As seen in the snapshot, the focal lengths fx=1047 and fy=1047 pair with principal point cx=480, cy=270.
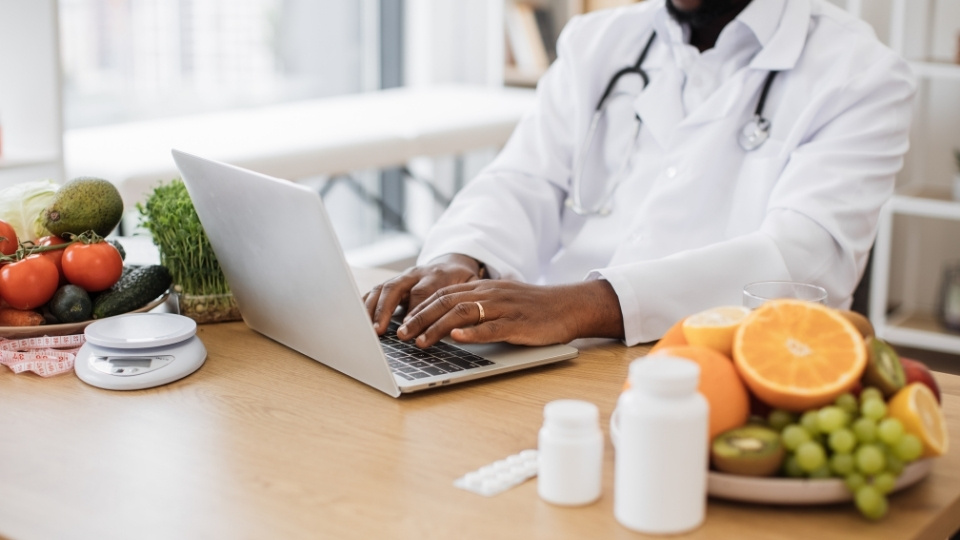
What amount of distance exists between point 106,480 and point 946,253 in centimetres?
335

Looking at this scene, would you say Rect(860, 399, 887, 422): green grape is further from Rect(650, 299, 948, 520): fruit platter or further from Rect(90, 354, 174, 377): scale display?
Rect(90, 354, 174, 377): scale display

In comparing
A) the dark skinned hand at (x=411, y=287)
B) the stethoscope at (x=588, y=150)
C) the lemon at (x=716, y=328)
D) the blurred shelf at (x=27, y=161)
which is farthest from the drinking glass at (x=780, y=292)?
the blurred shelf at (x=27, y=161)

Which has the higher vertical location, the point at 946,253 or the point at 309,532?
the point at 309,532

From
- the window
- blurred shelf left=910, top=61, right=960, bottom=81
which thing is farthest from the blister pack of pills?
blurred shelf left=910, top=61, right=960, bottom=81

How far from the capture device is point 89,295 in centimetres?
133

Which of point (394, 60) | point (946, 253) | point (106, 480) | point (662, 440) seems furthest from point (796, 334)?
point (394, 60)

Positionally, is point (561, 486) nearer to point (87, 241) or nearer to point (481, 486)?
point (481, 486)

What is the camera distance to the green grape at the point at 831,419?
843mm

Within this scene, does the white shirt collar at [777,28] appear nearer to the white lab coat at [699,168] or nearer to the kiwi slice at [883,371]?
the white lab coat at [699,168]

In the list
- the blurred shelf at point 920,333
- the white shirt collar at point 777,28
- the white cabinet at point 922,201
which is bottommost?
the blurred shelf at point 920,333

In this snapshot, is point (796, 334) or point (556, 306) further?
point (556, 306)

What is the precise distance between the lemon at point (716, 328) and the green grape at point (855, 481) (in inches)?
5.8

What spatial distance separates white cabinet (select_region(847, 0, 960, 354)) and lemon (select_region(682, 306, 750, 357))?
99.6 inches

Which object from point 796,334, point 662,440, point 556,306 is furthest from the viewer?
point 556,306
